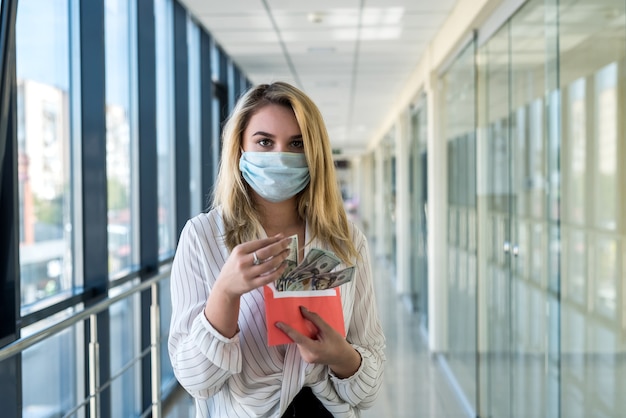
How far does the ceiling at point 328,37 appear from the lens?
16.2 feet

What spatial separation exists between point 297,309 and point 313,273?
0.29ft

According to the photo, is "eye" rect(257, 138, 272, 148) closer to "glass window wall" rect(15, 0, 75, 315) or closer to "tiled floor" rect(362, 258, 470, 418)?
"glass window wall" rect(15, 0, 75, 315)

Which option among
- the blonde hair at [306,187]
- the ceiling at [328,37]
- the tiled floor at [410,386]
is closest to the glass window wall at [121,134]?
the ceiling at [328,37]

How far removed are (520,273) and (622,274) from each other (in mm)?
1403

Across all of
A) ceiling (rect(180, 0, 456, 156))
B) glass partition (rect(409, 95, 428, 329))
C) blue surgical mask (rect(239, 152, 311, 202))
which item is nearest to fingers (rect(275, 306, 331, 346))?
blue surgical mask (rect(239, 152, 311, 202))

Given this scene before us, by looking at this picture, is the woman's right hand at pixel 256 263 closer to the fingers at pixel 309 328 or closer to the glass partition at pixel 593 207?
the fingers at pixel 309 328

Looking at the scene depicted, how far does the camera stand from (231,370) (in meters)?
1.37

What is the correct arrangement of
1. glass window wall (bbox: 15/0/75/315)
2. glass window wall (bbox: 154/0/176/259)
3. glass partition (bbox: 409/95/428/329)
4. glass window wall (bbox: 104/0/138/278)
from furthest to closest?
glass partition (bbox: 409/95/428/329) < glass window wall (bbox: 154/0/176/259) < glass window wall (bbox: 104/0/138/278) < glass window wall (bbox: 15/0/75/315)

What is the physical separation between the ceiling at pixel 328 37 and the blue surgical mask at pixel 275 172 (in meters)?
3.43

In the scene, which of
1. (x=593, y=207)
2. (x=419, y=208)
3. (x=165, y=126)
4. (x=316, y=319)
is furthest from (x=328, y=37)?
(x=316, y=319)

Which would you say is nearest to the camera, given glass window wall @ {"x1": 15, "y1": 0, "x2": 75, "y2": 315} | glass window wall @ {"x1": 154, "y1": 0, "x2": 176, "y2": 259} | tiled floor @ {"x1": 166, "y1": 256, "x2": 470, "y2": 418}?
glass window wall @ {"x1": 15, "y1": 0, "x2": 75, "y2": 315}

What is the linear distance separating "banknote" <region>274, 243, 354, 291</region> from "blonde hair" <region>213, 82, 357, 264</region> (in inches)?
6.6

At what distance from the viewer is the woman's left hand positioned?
52.7 inches

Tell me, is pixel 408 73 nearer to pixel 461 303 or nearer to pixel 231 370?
pixel 461 303
